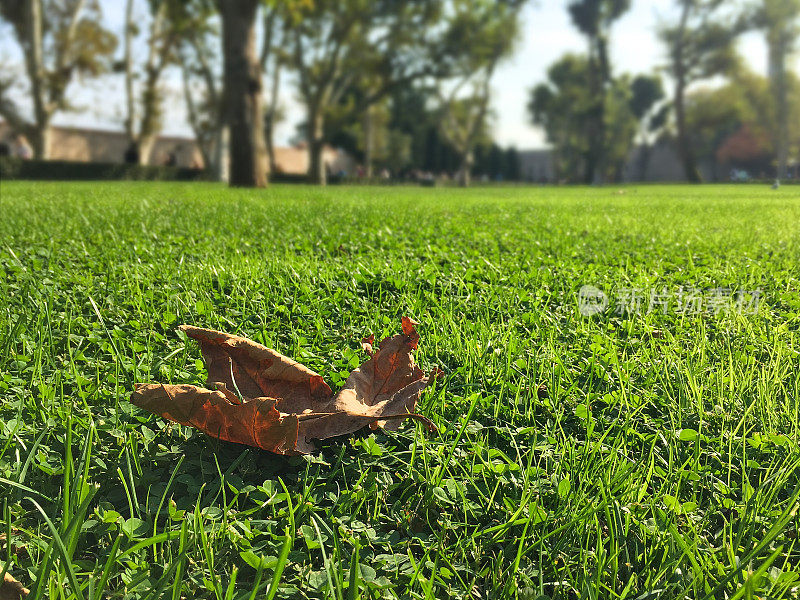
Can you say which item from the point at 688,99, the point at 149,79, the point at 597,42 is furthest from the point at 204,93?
the point at 688,99

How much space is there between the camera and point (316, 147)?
26953 mm

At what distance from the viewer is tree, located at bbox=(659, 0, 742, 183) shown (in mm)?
38375

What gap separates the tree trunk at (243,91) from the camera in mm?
14719

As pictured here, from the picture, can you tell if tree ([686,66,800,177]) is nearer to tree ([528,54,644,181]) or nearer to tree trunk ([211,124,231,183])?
tree ([528,54,644,181])

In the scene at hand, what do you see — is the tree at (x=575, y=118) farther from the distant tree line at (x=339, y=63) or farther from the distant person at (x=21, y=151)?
the distant person at (x=21, y=151)

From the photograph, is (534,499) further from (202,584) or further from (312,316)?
(312,316)

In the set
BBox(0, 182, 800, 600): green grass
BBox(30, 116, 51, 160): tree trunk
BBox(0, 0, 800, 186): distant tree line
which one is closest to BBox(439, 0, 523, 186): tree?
BBox(0, 0, 800, 186): distant tree line

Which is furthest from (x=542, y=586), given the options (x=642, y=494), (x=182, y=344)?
(x=182, y=344)

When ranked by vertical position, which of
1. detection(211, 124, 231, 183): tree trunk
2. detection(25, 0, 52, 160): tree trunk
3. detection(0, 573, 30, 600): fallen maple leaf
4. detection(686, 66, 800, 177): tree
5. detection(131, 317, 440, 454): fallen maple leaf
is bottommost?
detection(0, 573, 30, 600): fallen maple leaf

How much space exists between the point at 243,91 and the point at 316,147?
12126 millimetres

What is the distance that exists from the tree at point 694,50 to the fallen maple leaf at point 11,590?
139ft

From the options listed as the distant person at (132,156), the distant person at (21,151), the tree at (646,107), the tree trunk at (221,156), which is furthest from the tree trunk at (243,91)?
the tree at (646,107)

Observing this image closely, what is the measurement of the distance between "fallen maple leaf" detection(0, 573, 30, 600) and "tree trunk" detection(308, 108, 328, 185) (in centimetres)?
2605

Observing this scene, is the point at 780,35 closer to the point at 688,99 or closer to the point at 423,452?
the point at 688,99
